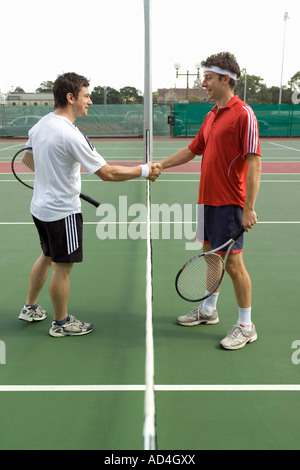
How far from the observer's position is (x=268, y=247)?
5.98 m

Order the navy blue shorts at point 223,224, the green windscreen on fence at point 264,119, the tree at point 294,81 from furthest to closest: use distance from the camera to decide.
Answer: the tree at point 294,81
the green windscreen on fence at point 264,119
the navy blue shorts at point 223,224

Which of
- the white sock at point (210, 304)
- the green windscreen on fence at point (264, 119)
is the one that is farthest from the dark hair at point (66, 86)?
the green windscreen on fence at point (264, 119)

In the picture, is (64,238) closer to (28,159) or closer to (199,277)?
(28,159)

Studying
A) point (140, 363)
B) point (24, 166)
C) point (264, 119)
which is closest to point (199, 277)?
point (140, 363)

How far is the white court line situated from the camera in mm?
3008

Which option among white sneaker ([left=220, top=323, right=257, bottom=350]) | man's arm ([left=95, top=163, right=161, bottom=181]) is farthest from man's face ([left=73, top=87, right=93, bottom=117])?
white sneaker ([left=220, top=323, right=257, bottom=350])

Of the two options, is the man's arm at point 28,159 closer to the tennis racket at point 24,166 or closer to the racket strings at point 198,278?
the tennis racket at point 24,166

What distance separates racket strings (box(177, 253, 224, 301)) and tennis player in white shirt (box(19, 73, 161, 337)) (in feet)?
2.50

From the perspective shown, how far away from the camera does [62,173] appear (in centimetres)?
334

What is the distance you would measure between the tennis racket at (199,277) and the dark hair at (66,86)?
142 centimetres

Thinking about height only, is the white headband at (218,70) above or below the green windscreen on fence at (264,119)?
above

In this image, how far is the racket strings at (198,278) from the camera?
3.57 metres

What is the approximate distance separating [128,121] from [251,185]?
2428 cm

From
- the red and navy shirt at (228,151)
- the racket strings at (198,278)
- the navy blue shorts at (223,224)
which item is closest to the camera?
the red and navy shirt at (228,151)
